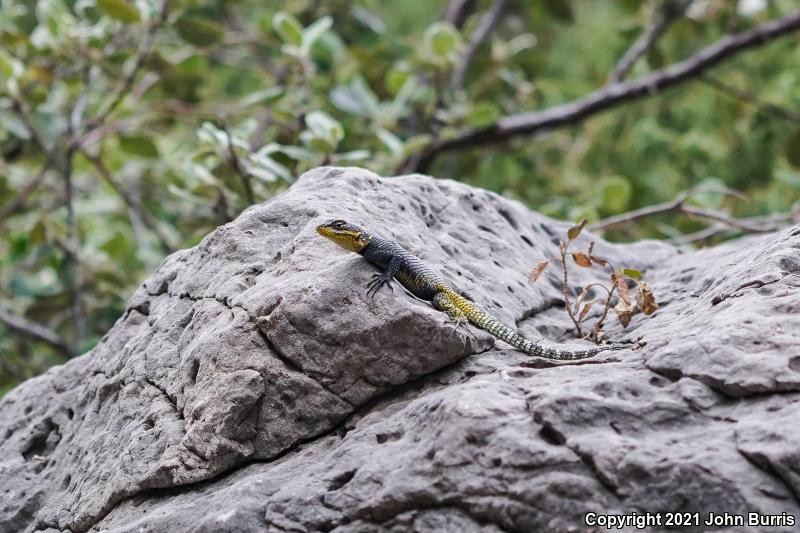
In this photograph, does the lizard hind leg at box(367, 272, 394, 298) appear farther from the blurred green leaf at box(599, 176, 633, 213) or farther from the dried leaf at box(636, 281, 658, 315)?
the blurred green leaf at box(599, 176, 633, 213)

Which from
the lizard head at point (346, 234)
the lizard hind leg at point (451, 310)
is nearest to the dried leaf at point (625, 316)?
the lizard hind leg at point (451, 310)

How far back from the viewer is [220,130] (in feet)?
17.3

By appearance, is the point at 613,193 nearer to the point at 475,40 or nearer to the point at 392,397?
the point at 475,40

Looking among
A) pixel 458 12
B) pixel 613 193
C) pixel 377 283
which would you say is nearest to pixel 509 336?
pixel 377 283

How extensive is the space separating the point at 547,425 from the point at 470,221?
59.4 inches

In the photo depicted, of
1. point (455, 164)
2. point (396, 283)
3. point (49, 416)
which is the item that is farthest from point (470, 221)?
point (455, 164)

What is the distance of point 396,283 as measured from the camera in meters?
3.13

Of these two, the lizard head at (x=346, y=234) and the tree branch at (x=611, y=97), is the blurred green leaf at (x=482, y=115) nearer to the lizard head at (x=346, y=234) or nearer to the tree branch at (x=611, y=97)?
the tree branch at (x=611, y=97)

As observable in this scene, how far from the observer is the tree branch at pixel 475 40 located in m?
7.39

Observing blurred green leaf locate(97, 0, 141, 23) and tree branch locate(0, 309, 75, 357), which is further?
tree branch locate(0, 309, 75, 357)

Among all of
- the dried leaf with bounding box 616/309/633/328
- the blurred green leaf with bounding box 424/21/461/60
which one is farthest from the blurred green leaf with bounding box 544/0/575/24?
the dried leaf with bounding box 616/309/633/328

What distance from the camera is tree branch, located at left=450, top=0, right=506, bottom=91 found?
739 cm

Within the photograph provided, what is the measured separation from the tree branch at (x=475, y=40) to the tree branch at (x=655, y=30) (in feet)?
4.16

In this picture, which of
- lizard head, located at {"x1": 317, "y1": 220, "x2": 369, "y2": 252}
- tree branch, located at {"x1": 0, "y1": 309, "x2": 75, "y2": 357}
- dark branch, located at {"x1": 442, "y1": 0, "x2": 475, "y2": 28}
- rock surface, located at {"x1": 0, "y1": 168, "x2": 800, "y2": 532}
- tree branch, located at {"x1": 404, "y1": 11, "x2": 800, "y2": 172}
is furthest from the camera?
dark branch, located at {"x1": 442, "y1": 0, "x2": 475, "y2": 28}
